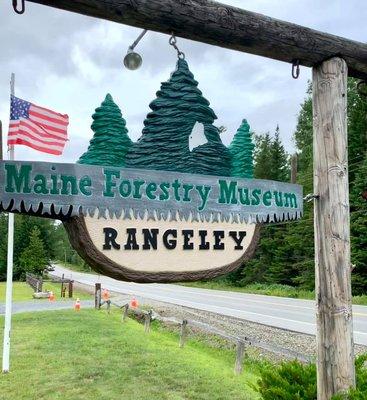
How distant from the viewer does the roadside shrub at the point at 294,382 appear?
3.73 m

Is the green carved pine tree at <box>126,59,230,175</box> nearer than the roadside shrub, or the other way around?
the green carved pine tree at <box>126,59,230,175</box>

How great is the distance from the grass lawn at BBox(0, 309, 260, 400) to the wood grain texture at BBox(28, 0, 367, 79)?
16.9ft

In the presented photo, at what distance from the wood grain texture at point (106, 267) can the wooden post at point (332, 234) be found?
866 mm

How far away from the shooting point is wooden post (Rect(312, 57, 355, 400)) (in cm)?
344

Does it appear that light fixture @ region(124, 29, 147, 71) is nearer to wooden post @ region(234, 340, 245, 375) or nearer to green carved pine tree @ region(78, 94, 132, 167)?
green carved pine tree @ region(78, 94, 132, 167)

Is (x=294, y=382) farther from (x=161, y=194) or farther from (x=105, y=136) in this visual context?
(x=105, y=136)

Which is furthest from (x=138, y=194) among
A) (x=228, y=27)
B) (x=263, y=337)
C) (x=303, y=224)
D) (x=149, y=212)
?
(x=303, y=224)

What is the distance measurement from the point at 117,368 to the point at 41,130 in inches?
207

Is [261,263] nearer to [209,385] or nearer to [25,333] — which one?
[25,333]

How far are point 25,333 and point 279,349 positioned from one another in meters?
7.45

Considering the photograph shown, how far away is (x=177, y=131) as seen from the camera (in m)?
3.07

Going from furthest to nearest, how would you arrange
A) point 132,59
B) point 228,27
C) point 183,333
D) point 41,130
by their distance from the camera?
point 183,333, point 41,130, point 228,27, point 132,59

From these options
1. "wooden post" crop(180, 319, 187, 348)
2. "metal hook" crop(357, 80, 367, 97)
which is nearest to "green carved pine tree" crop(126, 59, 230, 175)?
"metal hook" crop(357, 80, 367, 97)

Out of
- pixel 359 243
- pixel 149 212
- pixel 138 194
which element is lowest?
pixel 149 212
